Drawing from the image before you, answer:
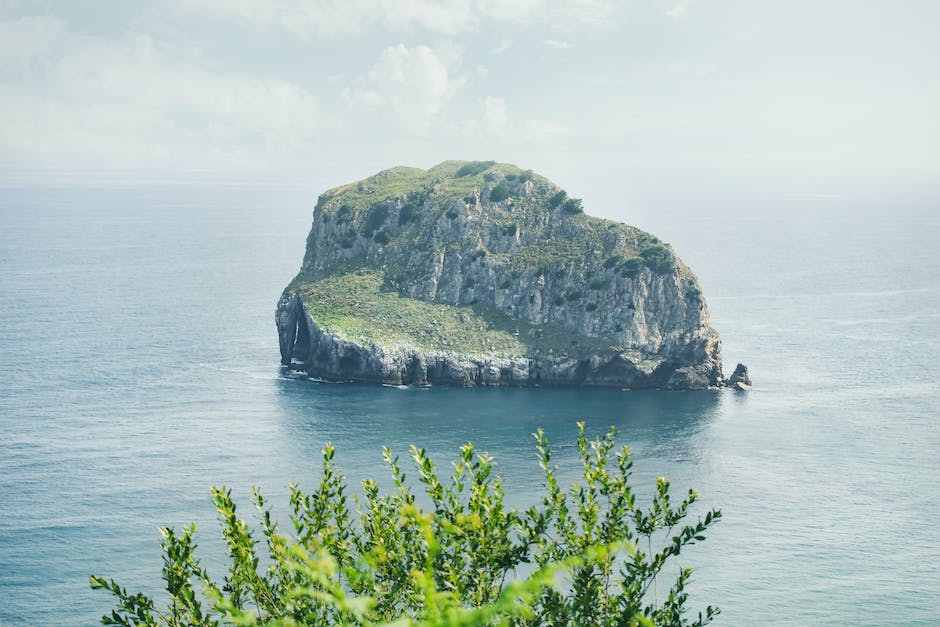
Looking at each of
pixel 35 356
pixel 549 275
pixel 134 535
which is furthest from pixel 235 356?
pixel 134 535

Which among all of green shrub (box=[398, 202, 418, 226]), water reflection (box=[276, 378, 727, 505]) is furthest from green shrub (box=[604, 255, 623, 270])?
green shrub (box=[398, 202, 418, 226])

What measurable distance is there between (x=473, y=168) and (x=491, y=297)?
47093mm

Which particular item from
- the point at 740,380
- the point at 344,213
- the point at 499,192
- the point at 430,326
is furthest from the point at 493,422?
the point at 344,213

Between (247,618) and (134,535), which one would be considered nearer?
(247,618)

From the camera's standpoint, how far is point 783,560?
265ft

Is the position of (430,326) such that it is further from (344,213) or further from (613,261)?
(344,213)

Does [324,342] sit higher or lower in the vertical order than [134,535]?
higher

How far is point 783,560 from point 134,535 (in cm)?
6718

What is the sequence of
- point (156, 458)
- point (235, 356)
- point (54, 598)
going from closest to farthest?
point (54, 598) < point (156, 458) < point (235, 356)

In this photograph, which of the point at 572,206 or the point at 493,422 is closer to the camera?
the point at 493,422

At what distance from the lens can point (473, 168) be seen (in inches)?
7731

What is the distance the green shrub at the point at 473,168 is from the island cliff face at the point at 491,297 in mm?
7516

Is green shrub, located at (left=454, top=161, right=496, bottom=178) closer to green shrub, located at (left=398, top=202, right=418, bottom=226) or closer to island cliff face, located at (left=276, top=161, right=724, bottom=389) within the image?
island cliff face, located at (left=276, top=161, right=724, bottom=389)

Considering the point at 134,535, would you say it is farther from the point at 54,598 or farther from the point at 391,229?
the point at 391,229
